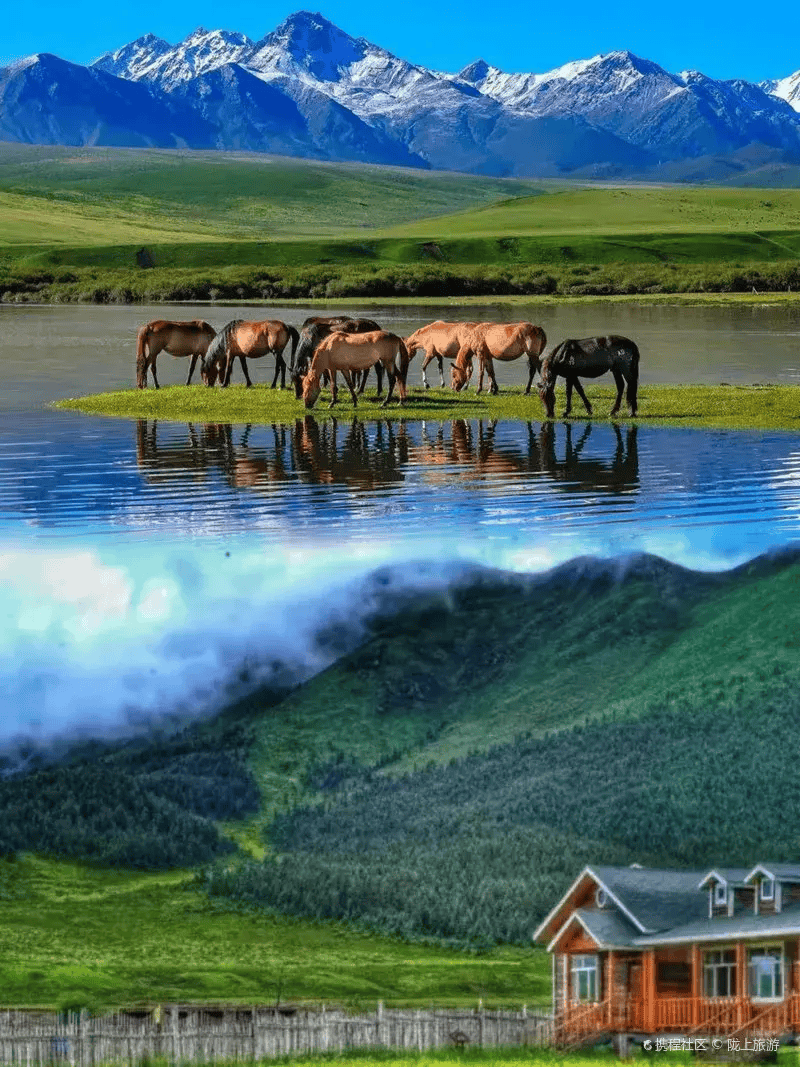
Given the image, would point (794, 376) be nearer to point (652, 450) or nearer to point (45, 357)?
point (652, 450)

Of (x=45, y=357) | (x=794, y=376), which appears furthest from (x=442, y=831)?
(x=45, y=357)

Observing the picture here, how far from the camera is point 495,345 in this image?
42.5m

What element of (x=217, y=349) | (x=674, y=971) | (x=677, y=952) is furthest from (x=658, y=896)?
(x=217, y=349)

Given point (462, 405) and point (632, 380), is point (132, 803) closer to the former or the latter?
point (632, 380)

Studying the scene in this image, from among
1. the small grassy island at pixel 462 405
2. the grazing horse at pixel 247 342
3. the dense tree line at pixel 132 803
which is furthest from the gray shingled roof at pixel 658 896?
the grazing horse at pixel 247 342

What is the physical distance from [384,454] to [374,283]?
104478 millimetres

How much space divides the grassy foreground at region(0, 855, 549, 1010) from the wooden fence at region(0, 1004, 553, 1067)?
45cm

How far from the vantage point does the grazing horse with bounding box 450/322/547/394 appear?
42312mm

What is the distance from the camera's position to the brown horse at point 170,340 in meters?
45.5

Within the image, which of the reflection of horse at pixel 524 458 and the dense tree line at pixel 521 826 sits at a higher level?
the reflection of horse at pixel 524 458

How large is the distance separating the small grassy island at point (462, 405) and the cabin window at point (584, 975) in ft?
67.5

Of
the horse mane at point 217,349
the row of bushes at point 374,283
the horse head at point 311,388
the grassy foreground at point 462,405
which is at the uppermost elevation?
the row of bushes at point 374,283

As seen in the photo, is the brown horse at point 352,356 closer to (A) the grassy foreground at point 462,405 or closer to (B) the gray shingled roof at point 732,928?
(A) the grassy foreground at point 462,405

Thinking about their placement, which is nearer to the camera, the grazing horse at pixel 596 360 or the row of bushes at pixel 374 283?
the grazing horse at pixel 596 360
